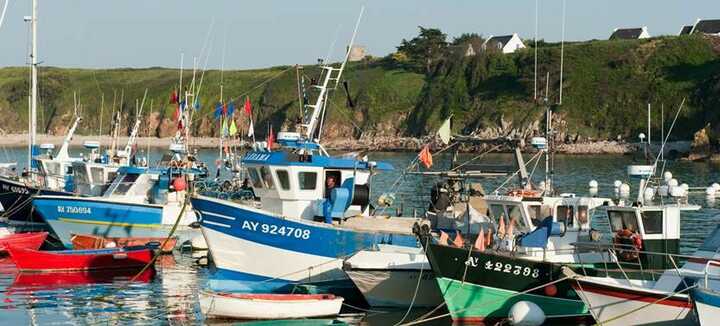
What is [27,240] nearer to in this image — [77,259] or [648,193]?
[77,259]

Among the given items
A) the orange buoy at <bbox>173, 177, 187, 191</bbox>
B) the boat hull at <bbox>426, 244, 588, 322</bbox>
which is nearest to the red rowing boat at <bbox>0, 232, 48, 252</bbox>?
the orange buoy at <bbox>173, 177, 187, 191</bbox>

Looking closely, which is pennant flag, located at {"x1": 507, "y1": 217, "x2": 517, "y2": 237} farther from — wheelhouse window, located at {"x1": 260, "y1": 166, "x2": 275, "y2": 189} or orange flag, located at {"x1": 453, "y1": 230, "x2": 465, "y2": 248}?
wheelhouse window, located at {"x1": 260, "y1": 166, "x2": 275, "y2": 189}

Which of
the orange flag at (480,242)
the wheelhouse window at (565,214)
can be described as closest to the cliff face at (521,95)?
the wheelhouse window at (565,214)

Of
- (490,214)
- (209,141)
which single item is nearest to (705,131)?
(209,141)

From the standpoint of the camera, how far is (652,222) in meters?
27.1

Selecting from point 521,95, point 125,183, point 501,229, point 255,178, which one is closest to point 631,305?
point 501,229

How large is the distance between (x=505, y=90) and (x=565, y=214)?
119 m

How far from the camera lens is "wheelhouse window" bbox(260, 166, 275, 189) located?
31.1 m

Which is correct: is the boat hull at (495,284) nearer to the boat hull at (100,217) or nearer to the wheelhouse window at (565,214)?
the wheelhouse window at (565,214)

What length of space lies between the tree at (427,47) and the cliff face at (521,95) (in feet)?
6.70

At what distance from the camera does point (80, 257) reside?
3509 cm

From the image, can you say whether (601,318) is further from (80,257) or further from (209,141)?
(209,141)

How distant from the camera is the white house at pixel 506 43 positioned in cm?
16188

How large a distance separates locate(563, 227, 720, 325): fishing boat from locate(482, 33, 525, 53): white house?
449 ft
